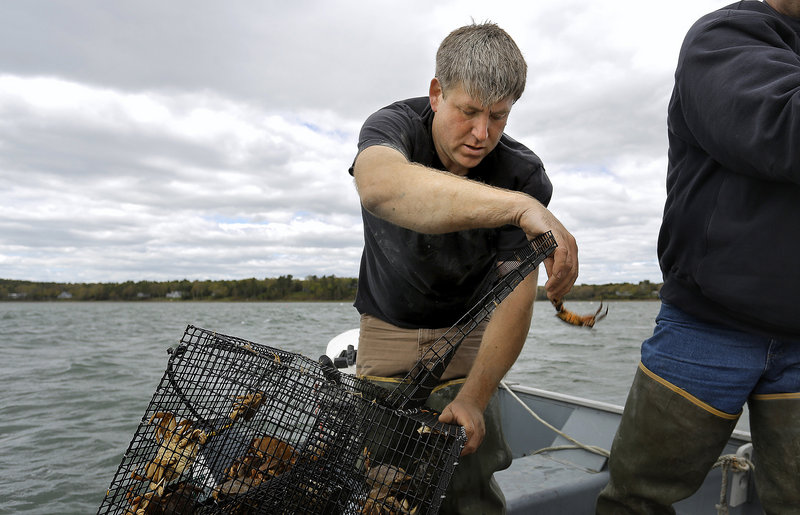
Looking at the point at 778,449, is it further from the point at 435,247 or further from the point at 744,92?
the point at 435,247

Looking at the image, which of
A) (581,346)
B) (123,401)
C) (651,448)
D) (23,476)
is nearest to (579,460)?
(651,448)

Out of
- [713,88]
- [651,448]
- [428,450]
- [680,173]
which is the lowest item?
[651,448]

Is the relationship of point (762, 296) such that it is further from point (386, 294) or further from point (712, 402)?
point (386, 294)

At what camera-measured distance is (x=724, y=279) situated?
1686mm

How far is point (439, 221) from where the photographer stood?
1.46 meters

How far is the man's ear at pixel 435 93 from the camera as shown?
2047 millimetres

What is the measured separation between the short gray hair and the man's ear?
0.07m

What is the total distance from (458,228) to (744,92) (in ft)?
2.72

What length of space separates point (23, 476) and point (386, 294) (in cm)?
519

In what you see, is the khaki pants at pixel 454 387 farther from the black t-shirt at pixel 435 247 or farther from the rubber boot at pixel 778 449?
the rubber boot at pixel 778 449

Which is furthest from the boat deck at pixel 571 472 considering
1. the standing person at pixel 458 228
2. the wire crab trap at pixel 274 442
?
the wire crab trap at pixel 274 442

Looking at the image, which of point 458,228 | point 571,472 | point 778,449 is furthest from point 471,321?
point 571,472

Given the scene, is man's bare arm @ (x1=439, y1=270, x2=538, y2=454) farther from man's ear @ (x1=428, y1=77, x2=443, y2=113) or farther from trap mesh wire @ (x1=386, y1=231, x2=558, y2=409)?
man's ear @ (x1=428, y1=77, x2=443, y2=113)

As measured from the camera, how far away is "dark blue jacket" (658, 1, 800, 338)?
142cm
